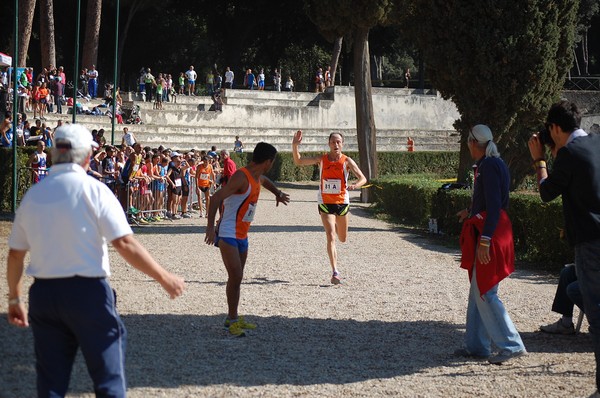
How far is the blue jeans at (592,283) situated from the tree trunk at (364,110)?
27.7 meters

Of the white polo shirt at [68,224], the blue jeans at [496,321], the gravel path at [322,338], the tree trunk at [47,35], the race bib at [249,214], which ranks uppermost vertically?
the tree trunk at [47,35]

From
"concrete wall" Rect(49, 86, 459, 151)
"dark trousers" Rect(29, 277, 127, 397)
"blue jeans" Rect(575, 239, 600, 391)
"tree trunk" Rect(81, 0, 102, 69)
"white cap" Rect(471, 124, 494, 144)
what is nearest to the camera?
"dark trousers" Rect(29, 277, 127, 397)

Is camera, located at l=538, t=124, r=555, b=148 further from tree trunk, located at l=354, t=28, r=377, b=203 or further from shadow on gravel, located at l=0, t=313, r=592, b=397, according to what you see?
tree trunk, located at l=354, t=28, r=377, b=203

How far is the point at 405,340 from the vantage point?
865 cm

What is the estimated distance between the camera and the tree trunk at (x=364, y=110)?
34.3 m

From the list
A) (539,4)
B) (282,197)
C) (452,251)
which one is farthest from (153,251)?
(539,4)

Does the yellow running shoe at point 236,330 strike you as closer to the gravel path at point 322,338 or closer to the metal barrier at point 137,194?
the gravel path at point 322,338

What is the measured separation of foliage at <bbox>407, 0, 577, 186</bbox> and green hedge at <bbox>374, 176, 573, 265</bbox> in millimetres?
2303

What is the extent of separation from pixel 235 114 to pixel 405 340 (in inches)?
1584

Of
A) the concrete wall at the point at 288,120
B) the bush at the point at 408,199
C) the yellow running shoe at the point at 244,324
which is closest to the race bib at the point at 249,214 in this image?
the yellow running shoe at the point at 244,324

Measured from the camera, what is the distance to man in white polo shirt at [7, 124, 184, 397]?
15.0 ft

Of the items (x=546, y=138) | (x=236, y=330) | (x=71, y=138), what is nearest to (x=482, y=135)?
(x=546, y=138)

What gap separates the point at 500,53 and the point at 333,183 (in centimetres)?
980

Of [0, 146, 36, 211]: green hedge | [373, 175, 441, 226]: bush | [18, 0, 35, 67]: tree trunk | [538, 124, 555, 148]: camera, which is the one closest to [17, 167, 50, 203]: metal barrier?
[0, 146, 36, 211]: green hedge
